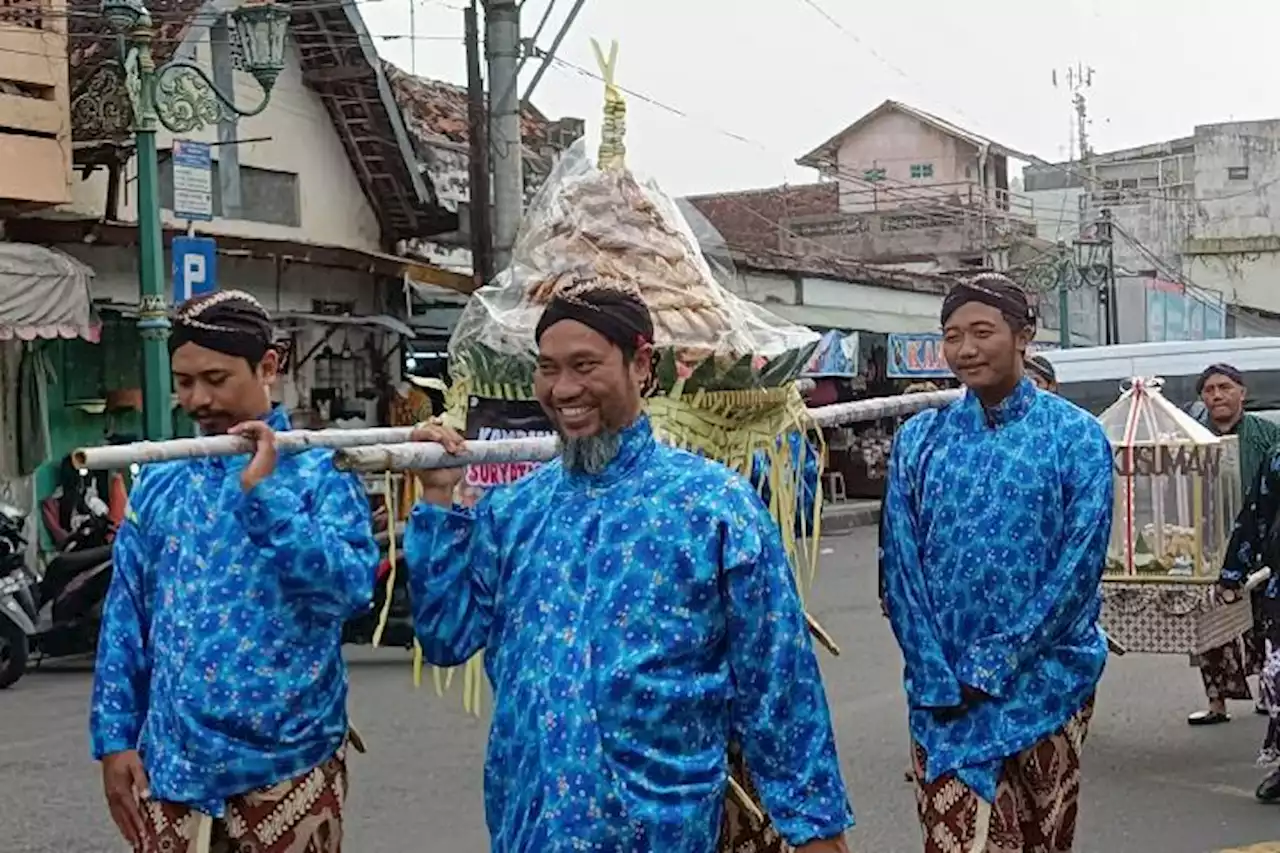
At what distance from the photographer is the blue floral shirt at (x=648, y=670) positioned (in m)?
2.64

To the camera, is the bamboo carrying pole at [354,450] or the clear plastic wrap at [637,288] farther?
the clear plastic wrap at [637,288]

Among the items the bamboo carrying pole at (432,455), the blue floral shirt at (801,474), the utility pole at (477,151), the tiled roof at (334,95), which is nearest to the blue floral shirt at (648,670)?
the bamboo carrying pole at (432,455)

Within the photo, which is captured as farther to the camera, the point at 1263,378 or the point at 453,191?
the point at 453,191

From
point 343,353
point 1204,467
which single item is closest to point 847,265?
point 343,353

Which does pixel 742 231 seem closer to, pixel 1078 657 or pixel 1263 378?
pixel 1263 378

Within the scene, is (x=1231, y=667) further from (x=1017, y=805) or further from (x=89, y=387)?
(x=89, y=387)

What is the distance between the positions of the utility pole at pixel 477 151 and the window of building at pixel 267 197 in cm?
246

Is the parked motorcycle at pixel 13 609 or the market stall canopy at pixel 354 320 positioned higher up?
the market stall canopy at pixel 354 320

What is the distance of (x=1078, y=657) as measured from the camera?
409cm

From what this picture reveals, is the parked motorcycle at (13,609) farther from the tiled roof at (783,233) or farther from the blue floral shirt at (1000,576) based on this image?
the tiled roof at (783,233)

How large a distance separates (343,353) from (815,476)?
12.6 meters

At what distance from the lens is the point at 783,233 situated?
32188mm

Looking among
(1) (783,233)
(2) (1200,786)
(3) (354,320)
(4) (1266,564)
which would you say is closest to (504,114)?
(3) (354,320)

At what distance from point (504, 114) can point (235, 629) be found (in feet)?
35.8
